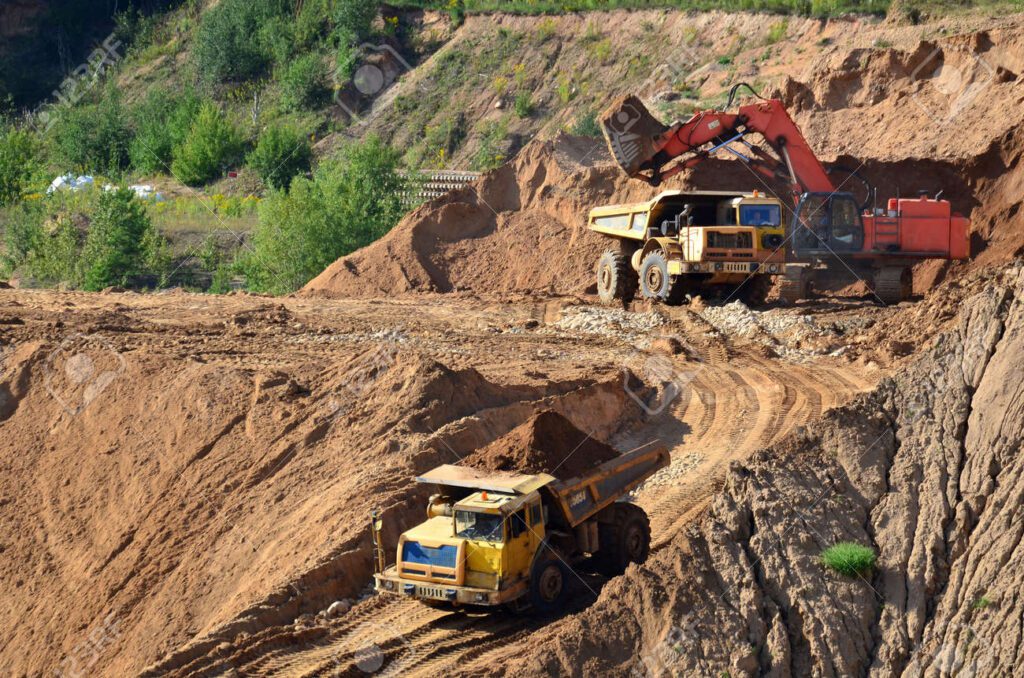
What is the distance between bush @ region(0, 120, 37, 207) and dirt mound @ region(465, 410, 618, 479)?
35495mm

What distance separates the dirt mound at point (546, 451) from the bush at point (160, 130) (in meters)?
39.9

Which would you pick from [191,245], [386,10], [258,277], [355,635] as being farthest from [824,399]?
[386,10]

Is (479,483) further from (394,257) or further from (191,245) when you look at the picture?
(191,245)

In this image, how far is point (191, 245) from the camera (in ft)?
120

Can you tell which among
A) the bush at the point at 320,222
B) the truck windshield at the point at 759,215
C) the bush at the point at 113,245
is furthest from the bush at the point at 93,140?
the truck windshield at the point at 759,215

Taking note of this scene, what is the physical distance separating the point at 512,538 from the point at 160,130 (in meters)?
43.9

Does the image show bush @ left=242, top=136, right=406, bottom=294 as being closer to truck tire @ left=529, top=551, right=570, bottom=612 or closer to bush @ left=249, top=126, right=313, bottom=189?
bush @ left=249, top=126, right=313, bottom=189

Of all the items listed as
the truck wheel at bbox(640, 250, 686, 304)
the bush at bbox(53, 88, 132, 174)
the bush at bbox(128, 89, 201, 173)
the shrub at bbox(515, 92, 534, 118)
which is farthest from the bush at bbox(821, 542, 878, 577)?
the bush at bbox(53, 88, 132, 174)

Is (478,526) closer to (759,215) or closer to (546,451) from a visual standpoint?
(546,451)

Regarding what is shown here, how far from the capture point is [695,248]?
69.4 ft

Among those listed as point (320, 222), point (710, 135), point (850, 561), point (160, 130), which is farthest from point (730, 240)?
point (160, 130)

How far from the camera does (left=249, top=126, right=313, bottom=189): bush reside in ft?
148

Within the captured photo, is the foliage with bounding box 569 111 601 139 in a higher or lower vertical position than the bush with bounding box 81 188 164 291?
higher

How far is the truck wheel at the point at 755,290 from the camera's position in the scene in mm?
22016
